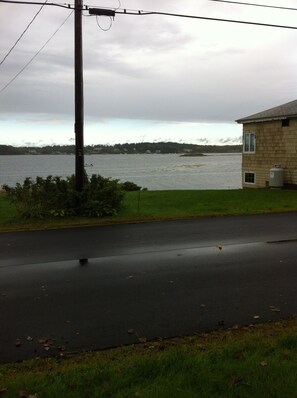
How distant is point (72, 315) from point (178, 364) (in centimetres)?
197

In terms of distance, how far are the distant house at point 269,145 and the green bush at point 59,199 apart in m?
14.5

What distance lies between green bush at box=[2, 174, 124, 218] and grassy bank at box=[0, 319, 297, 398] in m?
10.1

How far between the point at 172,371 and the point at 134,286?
2.90m

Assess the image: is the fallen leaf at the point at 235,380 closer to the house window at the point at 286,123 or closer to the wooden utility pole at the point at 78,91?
the wooden utility pole at the point at 78,91

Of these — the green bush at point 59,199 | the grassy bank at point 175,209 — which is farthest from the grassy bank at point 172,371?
the green bush at point 59,199

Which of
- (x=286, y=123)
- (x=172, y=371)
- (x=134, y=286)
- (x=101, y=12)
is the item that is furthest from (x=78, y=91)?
(x=286, y=123)

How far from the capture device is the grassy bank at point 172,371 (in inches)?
136

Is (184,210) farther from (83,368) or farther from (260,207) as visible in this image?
(83,368)

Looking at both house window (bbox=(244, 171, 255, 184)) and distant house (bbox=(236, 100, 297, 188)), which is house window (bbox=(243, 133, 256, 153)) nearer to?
distant house (bbox=(236, 100, 297, 188))

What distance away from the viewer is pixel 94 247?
383 inches

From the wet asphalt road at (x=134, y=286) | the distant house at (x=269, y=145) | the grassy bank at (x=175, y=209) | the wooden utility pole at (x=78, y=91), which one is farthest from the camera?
the distant house at (x=269, y=145)

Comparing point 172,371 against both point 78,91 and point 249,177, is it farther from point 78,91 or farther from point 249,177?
point 249,177

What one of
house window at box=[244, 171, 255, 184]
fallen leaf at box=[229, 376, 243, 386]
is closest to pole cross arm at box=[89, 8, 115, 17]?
fallen leaf at box=[229, 376, 243, 386]

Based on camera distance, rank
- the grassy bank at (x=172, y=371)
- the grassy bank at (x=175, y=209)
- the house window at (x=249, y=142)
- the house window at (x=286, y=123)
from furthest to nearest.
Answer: the house window at (x=249, y=142)
the house window at (x=286, y=123)
the grassy bank at (x=175, y=209)
the grassy bank at (x=172, y=371)
